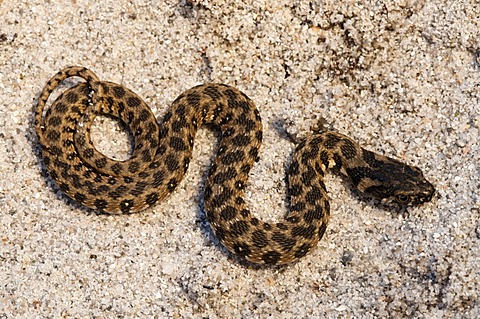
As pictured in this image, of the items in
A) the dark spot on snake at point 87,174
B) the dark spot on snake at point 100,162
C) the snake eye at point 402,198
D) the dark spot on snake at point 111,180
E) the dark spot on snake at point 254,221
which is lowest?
the dark spot on snake at point 87,174

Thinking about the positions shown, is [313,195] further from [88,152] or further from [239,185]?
[88,152]

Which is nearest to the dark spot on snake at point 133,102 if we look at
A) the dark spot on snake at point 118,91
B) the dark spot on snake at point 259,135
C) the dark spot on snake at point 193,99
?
Result: the dark spot on snake at point 118,91

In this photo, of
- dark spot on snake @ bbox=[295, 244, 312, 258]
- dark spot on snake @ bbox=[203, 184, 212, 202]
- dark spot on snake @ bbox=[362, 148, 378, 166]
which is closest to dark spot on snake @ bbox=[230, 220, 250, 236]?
dark spot on snake @ bbox=[203, 184, 212, 202]

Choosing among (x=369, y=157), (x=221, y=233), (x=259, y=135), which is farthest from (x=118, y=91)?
(x=369, y=157)

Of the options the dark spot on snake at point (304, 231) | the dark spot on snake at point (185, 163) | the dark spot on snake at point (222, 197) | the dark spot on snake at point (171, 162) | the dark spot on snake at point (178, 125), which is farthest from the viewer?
the dark spot on snake at point (178, 125)

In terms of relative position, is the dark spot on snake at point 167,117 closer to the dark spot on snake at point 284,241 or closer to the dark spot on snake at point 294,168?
the dark spot on snake at point 294,168

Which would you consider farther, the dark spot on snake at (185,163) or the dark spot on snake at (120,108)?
the dark spot on snake at (120,108)
